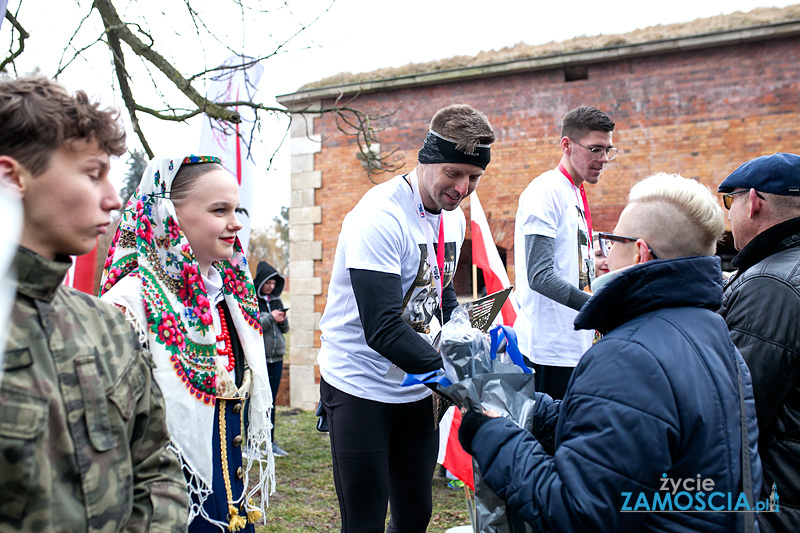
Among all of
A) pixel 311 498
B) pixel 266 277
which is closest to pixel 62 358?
pixel 311 498

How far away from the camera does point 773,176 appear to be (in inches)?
99.5

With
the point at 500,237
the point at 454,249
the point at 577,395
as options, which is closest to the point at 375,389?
the point at 454,249

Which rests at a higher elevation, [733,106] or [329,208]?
[733,106]

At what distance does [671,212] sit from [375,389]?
4.62ft

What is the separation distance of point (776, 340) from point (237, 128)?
4.50 meters

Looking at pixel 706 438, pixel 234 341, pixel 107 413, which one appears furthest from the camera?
pixel 234 341

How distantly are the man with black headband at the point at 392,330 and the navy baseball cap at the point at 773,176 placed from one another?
1.11 meters

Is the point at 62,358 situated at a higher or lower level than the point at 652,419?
higher

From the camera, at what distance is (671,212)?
1.84m

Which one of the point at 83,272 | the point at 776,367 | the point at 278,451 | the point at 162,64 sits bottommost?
the point at 278,451

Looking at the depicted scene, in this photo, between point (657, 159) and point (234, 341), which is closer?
point (234, 341)

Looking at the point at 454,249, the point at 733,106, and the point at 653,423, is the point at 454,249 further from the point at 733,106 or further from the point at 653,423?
the point at 733,106

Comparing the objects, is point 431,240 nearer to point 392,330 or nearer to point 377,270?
point 377,270

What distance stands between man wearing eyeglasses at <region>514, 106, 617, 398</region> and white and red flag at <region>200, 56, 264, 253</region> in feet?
8.18
